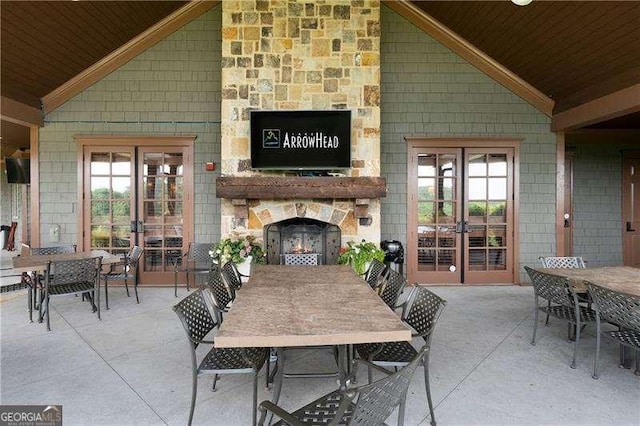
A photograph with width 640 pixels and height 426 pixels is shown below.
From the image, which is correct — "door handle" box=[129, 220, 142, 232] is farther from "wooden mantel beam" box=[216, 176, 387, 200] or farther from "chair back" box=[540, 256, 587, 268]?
"chair back" box=[540, 256, 587, 268]

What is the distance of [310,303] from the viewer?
2.36 meters

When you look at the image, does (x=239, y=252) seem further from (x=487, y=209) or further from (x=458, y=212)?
(x=487, y=209)

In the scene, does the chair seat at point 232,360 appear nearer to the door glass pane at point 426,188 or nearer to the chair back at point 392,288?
the chair back at point 392,288

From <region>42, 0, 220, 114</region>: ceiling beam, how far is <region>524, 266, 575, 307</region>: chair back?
6068mm

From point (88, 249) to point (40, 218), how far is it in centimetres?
91

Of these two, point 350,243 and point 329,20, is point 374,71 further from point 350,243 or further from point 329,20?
point 350,243

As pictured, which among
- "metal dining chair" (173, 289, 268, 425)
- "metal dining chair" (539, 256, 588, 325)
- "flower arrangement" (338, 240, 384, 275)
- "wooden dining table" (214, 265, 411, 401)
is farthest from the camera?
"flower arrangement" (338, 240, 384, 275)

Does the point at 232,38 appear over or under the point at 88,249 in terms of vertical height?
over

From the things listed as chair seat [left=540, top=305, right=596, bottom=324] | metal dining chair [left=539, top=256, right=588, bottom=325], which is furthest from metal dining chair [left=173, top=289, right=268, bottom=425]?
metal dining chair [left=539, top=256, right=588, bottom=325]

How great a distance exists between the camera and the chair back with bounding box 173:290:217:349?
2.13 meters

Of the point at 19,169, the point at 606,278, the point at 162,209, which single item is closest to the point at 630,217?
the point at 606,278

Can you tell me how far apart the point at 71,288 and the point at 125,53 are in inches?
150

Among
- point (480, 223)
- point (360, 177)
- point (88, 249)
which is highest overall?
point (360, 177)

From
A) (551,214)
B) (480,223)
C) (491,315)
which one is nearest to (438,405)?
(491,315)
